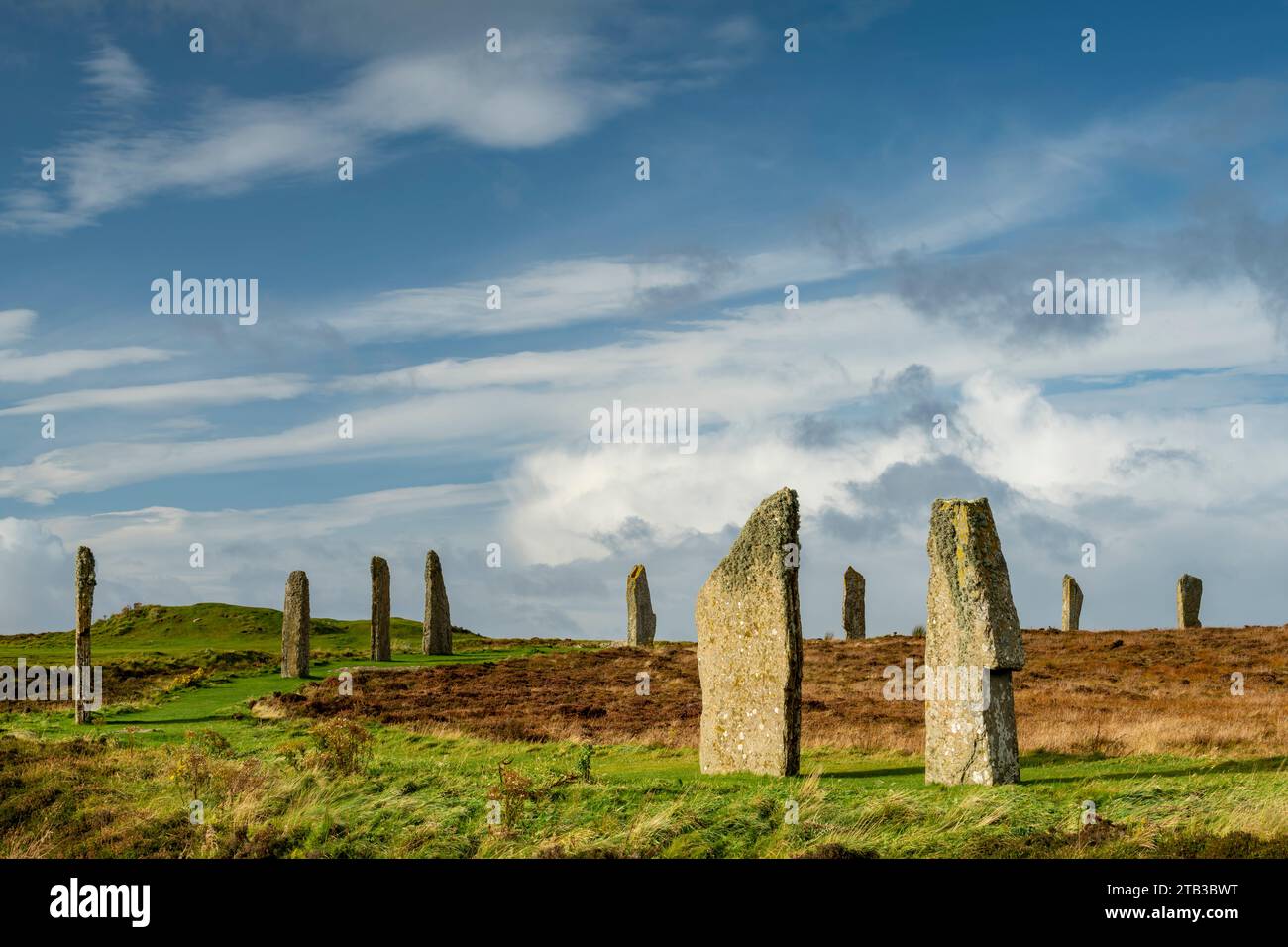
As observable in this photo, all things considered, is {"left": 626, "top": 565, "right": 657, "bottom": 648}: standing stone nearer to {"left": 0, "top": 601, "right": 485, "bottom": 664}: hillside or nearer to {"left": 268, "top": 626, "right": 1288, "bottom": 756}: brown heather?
{"left": 268, "top": 626, "right": 1288, "bottom": 756}: brown heather

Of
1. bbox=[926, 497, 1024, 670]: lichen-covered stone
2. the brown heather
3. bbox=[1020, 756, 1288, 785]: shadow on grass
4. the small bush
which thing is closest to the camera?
bbox=[926, 497, 1024, 670]: lichen-covered stone

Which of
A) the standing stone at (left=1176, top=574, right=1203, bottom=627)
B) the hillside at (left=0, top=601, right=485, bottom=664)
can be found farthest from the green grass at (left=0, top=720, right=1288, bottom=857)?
the standing stone at (left=1176, top=574, right=1203, bottom=627)

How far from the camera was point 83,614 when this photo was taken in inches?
1283

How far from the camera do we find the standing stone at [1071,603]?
186ft

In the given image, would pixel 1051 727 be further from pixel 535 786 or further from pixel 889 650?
pixel 889 650

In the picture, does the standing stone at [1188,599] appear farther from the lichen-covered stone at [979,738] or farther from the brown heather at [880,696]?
the lichen-covered stone at [979,738]

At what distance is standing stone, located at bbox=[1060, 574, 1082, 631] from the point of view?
56719mm

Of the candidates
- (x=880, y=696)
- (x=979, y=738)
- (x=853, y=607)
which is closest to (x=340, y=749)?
(x=979, y=738)

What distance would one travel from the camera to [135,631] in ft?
222

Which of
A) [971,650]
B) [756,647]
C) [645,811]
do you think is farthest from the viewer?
[756,647]

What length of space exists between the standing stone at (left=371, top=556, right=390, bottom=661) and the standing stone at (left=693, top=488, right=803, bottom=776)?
1153 inches

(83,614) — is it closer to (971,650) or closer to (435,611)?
(435,611)

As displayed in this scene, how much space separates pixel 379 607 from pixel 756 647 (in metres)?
30.8
